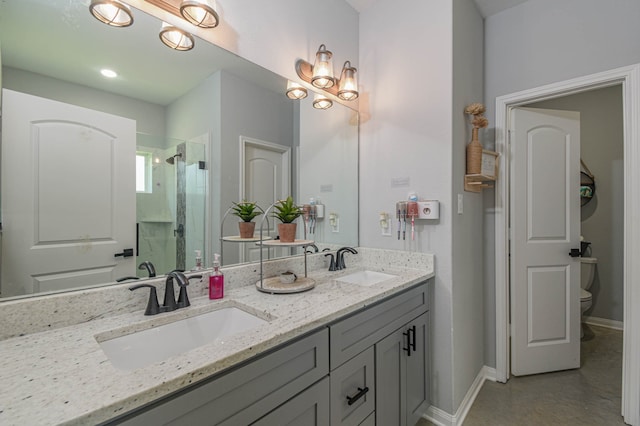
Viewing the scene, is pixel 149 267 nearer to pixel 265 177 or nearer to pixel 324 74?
pixel 265 177

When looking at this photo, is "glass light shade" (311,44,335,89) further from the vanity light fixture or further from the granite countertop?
the granite countertop

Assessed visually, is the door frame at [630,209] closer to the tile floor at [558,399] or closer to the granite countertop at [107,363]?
the tile floor at [558,399]

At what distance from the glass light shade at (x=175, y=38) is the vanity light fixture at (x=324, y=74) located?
66cm

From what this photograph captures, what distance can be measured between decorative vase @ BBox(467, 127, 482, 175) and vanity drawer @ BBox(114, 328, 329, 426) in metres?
A: 1.49

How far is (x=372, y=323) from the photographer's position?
4.23 ft

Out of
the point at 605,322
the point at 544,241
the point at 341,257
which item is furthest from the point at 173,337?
the point at 605,322

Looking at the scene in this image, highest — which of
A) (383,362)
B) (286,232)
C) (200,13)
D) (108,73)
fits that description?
(200,13)

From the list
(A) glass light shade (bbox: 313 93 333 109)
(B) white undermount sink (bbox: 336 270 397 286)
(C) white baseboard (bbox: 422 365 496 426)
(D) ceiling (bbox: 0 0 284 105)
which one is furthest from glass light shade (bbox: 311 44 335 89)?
(C) white baseboard (bbox: 422 365 496 426)

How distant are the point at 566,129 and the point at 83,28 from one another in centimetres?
308

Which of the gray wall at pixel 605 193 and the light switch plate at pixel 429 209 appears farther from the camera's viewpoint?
the gray wall at pixel 605 193

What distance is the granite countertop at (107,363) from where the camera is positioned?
21.4 inches

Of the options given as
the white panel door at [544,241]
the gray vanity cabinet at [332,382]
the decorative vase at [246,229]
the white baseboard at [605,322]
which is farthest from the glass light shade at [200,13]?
the white baseboard at [605,322]

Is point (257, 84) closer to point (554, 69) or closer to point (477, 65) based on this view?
point (477, 65)

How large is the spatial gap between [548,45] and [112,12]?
2621 millimetres
